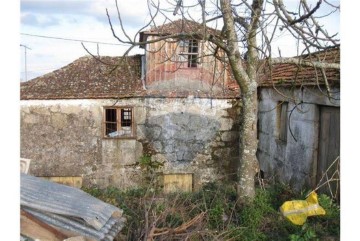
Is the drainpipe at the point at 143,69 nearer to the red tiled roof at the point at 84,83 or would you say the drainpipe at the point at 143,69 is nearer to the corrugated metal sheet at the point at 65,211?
the red tiled roof at the point at 84,83

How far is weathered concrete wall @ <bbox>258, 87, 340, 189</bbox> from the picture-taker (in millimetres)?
6867

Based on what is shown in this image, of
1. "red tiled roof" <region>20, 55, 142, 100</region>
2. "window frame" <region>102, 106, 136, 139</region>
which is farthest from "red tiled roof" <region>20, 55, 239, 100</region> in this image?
"window frame" <region>102, 106, 136, 139</region>

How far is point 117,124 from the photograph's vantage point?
33.9 ft

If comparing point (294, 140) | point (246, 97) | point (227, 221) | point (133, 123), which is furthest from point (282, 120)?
point (133, 123)

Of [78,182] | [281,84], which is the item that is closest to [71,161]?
[78,182]

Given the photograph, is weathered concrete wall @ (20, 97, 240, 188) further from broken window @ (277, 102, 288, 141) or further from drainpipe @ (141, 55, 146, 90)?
broken window @ (277, 102, 288, 141)

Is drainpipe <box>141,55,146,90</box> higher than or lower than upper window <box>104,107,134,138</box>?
higher

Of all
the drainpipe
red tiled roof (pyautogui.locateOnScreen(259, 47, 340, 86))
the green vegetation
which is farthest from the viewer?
the drainpipe

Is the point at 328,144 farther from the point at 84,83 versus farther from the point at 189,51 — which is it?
the point at 84,83

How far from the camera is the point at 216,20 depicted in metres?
5.14

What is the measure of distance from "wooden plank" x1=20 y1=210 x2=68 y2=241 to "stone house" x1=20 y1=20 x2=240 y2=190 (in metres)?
7.80

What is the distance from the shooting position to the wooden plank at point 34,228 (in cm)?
238

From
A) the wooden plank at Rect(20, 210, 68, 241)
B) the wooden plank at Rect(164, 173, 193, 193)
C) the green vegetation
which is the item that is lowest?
the wooden plank at Rect(164, 173, 193, 193)

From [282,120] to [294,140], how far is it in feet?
3.21
